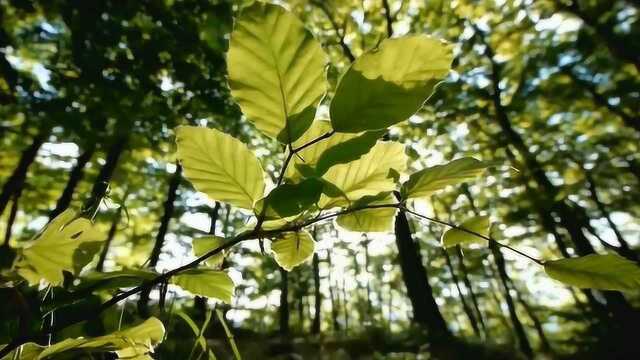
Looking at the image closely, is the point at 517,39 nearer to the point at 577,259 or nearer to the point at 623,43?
the point at 623,43

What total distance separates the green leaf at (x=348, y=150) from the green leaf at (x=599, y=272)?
258 mm

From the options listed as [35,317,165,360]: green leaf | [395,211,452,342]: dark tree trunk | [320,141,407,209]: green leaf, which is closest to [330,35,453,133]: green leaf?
[320,141,407,209]: green leaf

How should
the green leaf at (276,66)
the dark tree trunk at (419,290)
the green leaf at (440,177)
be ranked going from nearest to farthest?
the green leaf at (276,66)
the green leaf at (440,177)
the dark tree trunk at (419,290)

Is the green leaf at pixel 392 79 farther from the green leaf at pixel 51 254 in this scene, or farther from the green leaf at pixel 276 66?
the green leaf at pixel 51 254

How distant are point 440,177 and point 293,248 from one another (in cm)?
21

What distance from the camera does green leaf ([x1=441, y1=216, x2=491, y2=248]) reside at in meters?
0.51

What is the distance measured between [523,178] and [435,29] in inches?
152

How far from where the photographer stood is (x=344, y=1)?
9852 millimetres

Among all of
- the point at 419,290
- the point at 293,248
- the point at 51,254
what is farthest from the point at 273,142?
the point at 419,290

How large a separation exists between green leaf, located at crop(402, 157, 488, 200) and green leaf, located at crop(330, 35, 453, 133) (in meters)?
0.12

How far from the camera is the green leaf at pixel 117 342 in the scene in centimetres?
42

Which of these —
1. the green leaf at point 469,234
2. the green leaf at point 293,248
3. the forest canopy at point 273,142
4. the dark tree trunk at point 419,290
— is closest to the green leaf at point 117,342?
the forest canopy at point 273,142

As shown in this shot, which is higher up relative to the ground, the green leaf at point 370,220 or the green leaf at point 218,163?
the green leaf at point 218,163

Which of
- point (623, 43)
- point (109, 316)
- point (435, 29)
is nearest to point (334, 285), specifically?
A: point (435, 29)
